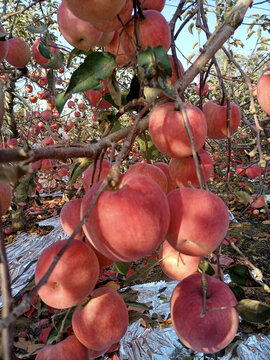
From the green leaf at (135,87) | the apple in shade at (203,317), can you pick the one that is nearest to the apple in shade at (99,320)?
the apple in shade at (203,317)

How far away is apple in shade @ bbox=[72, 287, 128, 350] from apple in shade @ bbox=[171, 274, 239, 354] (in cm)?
15

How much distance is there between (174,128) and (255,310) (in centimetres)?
37

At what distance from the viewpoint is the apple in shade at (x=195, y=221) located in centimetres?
49

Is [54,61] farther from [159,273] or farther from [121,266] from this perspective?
[159,273]

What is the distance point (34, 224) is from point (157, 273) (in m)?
2.26

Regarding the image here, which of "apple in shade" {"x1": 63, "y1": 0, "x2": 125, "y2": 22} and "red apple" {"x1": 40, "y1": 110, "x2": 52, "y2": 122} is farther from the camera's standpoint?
"red apple" {"x1": 40, "y1": 110, "x2": 52, "y2": 122}

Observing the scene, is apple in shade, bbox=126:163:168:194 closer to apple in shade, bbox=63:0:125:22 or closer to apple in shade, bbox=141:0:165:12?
apple in shade, bbox=63:0:125:22

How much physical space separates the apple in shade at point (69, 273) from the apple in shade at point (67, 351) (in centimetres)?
20

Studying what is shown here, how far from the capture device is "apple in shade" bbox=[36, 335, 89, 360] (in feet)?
2.27

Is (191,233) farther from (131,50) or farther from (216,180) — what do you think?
(216,180)

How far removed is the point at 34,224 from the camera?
3941 mm

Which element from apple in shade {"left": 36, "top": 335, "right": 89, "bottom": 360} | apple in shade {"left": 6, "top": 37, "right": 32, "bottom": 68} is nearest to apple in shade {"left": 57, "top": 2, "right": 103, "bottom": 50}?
apple in shade {"left": 36, "top": 335, "right": 89, "bottom": 360}

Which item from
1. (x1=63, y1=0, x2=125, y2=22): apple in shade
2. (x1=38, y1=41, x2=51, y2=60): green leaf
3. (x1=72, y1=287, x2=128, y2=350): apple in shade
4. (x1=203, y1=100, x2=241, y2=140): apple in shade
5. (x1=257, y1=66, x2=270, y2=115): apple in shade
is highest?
(x1=38, y1=41, x2=51, y2=60): green leaf

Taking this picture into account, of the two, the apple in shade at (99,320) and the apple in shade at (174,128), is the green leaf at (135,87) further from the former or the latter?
the apple in shade at (99,320)
